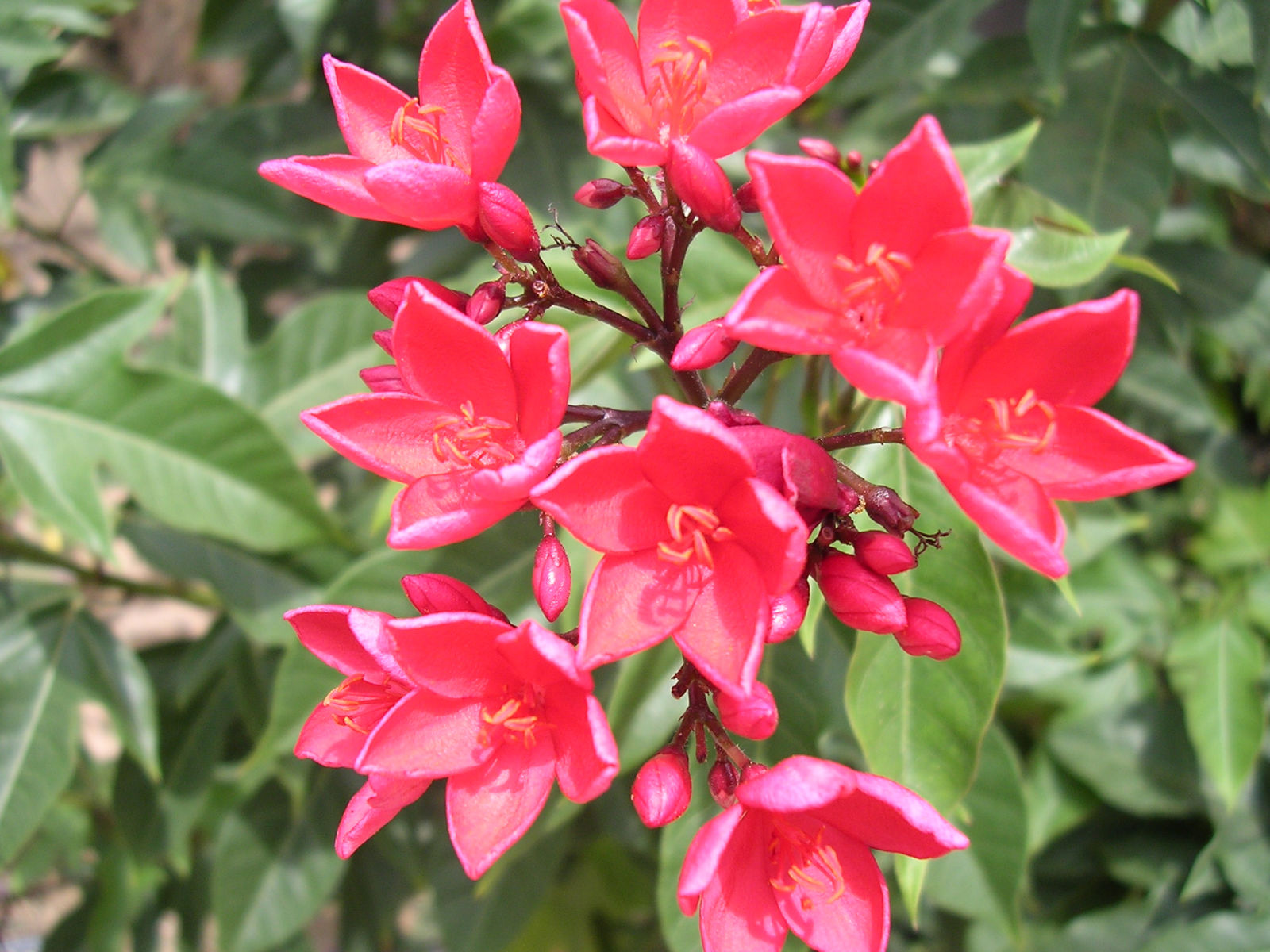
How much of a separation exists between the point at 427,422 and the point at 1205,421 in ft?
6.22

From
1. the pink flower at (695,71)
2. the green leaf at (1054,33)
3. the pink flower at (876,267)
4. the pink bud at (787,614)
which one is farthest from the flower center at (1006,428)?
the green leaf at (1054,33)

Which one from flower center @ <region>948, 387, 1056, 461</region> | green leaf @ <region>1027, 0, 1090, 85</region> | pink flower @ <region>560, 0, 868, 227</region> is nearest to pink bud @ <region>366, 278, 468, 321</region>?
pink flower @ <region>560, 0, 868, 227</region>

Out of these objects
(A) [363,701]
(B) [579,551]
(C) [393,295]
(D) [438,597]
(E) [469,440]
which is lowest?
(B) [579,551]

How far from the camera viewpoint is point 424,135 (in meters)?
1.12

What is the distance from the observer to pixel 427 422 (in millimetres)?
1040

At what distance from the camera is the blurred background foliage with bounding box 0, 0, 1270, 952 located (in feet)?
4.90

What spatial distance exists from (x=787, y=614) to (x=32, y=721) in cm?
173

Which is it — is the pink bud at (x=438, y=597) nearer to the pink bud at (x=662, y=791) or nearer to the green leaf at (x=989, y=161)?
the pink bud at (x=662, y=791)

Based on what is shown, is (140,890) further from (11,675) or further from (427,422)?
(427,422)

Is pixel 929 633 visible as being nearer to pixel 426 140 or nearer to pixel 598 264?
pixel 598 264

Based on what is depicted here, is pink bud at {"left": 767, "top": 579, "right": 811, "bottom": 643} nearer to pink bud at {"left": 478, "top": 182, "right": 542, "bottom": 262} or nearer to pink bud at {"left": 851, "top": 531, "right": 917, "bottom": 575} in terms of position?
pink bud at {"left": 851, "top": 531, "right": 917, "bottom": 575}

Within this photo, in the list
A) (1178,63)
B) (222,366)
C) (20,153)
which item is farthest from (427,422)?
(20,153)

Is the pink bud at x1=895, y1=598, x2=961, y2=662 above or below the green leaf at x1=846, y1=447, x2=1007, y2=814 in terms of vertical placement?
above

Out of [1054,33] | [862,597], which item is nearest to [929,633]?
[862,597]
